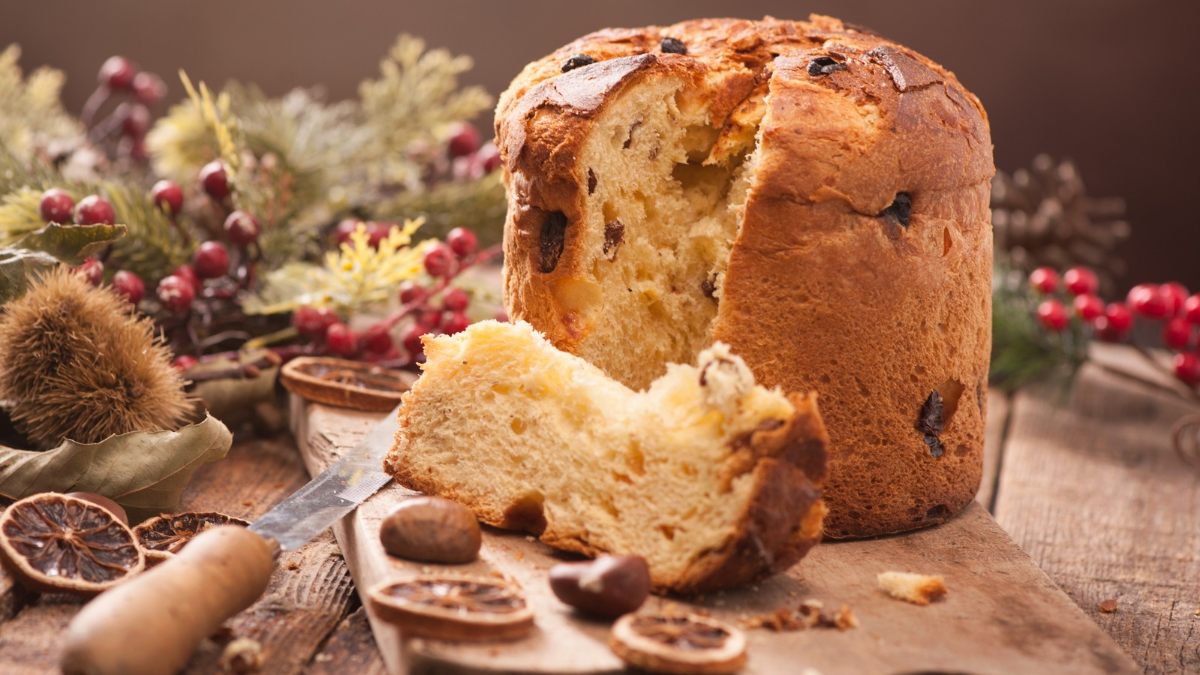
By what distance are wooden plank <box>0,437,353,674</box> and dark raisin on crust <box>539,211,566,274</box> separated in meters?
0.73

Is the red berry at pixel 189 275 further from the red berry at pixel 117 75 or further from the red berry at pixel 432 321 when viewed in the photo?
the red berry at pixel 117 75

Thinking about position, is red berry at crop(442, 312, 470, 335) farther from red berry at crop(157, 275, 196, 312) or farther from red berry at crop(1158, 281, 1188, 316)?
red berry at crop(1158, 281, 1188, 316)

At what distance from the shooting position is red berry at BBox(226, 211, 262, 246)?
2.90m

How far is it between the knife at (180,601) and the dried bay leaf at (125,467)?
1.06ft

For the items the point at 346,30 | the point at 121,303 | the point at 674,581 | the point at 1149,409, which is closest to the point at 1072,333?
the point at 1149,409

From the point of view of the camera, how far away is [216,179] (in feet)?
9.90

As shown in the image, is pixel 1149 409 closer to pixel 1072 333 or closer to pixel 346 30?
pixel 1072 333

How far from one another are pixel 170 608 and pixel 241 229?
1578 millimetres

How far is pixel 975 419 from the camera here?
234cm

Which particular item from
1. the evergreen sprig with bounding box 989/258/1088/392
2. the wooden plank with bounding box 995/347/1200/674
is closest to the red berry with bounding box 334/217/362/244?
the wooden plank with bounding box 995/347/1200/674

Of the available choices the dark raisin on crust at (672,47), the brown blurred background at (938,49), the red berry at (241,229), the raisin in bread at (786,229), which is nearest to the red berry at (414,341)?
the red berry at (241,229)

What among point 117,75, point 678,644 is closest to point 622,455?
point 678,644

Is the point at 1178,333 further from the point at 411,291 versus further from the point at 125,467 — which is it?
the point at 125,467

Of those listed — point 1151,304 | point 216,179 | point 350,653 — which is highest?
point 216,179
